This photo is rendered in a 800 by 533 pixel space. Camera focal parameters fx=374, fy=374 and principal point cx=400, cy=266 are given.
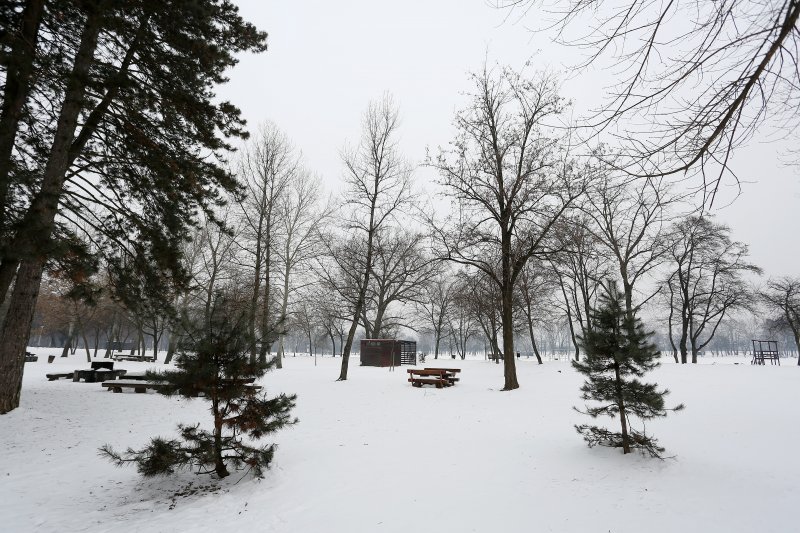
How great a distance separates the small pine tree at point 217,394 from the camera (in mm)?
4676

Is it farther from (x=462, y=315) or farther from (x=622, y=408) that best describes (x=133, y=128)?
(x=462, y=315)

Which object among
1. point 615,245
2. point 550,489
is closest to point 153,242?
point 550,489

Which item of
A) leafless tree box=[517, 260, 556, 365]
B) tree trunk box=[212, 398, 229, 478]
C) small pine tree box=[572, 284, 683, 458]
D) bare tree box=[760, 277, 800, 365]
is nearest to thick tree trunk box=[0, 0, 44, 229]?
tree trunk box=[212, 398, 229, 478]

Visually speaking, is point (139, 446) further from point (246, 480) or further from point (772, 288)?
point (772, 288)

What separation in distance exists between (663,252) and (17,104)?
29801 millimetres

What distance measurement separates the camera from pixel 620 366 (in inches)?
232

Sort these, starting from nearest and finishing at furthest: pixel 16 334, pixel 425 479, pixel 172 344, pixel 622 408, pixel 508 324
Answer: pixel 425 479, pixel 622 408, pixel 16 334, pixel 508 324, pixel 172 344

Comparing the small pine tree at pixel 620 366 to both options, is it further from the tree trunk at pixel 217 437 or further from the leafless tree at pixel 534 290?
the leafless tree at pixel 534 290

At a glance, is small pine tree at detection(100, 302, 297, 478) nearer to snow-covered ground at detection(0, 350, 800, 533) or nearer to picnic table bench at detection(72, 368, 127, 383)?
snow-covered ground at detection(0, 350, 800, 533)

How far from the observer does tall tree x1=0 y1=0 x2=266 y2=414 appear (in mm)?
7633

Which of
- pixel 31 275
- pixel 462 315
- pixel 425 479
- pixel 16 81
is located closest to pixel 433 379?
pixel 425 479

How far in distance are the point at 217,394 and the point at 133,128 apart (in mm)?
6559

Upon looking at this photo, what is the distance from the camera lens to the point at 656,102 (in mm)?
3020

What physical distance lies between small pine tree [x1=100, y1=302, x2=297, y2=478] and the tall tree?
14.0ft
